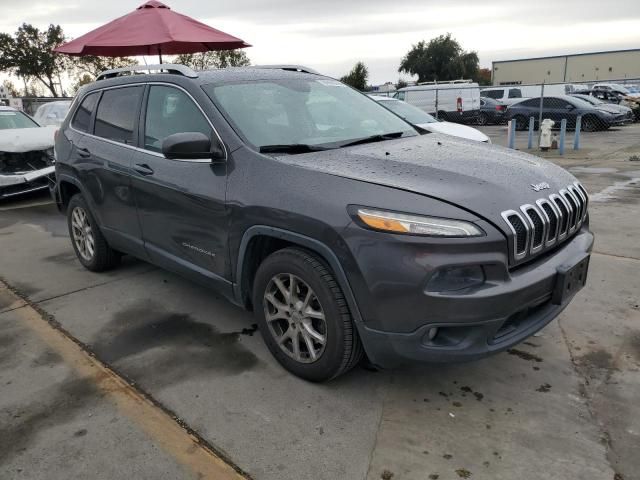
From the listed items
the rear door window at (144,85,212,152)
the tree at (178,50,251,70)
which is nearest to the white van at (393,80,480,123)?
the tree at (178,50,251,70)

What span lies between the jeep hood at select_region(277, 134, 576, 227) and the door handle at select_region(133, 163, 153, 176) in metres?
1.21

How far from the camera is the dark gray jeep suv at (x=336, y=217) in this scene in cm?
238

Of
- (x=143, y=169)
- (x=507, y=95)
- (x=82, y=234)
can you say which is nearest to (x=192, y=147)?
(x=143, y=169)

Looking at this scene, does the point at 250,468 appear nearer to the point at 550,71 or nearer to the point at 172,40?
the point at 172,40

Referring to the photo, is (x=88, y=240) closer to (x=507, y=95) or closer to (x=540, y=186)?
(x=540, y=186)

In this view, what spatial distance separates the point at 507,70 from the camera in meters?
59.7

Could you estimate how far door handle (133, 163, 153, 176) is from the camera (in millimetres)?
3684

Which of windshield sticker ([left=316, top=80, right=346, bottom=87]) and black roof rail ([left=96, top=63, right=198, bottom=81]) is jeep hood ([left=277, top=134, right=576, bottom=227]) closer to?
windshield sticker ([left=316, top=80, right=346, bottom=87])

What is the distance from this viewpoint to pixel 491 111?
2283 cm

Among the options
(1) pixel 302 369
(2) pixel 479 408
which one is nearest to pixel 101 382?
(1) pixel 302 369

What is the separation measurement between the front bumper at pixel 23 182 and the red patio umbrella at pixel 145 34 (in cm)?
192

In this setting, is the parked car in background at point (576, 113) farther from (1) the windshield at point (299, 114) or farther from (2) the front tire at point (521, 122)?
(1) the windshield at point (299, 114)

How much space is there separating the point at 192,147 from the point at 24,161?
679 cm

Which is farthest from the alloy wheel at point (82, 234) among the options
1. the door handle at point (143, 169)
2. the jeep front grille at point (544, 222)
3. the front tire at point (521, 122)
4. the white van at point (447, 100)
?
the white van at point (447, 100)
